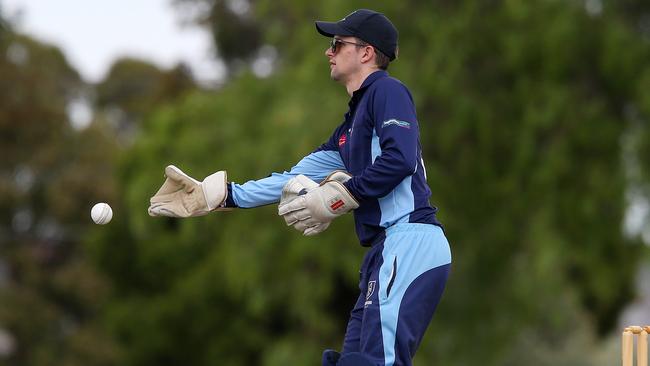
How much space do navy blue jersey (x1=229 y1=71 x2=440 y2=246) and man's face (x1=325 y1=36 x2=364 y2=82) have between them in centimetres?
10

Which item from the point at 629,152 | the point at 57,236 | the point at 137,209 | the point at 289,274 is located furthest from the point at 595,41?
the point at 57,236

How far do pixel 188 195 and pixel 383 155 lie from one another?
3.41 feet

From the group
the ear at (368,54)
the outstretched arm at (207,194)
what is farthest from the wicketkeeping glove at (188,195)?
the ear at (368,54)

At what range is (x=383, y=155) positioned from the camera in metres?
5.36

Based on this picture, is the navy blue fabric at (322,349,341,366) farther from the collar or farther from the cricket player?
the collar

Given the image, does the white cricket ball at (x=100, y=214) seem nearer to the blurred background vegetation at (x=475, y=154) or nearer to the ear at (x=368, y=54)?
the ear at (x=368, y=54)

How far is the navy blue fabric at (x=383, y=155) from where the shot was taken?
5340 millimetres

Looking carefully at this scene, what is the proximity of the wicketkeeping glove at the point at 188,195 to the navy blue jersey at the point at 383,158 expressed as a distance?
0.31 ft

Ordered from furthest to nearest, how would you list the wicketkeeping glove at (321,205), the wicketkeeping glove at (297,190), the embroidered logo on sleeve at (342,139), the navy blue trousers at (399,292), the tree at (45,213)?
1. the tree at (45,213)
2. the embroidered logo on sleeve at (342,139)
3. the wicketkeeping glove at (297,190)
4. the wicketkeeping glove at (321,205)
5. the navy blue trousers at (399,292)

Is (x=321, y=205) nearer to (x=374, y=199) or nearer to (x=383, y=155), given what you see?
(x=374, y=199)

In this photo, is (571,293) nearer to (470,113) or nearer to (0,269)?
(470,113)

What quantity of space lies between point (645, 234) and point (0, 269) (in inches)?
930

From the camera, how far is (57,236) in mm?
37094

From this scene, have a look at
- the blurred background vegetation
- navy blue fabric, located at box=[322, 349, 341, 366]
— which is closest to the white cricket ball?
navy blue fabric, located at box=[322, 349, 341, 366]
